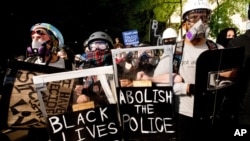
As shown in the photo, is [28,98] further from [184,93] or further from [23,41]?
[23,41]

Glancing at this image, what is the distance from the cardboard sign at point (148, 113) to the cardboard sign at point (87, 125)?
0.09 meters

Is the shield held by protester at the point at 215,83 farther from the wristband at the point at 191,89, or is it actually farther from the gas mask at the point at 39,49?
the gas mask at the point at 39,49

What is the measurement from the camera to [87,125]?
3.55 meters

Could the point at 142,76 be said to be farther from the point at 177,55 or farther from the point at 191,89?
the point at 177,55

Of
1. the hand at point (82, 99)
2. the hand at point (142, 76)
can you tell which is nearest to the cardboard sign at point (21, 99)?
the hand at point (82, 99)

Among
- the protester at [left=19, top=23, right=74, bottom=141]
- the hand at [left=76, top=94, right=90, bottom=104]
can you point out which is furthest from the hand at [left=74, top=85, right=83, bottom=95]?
the protester at [left=19, top=23, right=74, bottom=141]

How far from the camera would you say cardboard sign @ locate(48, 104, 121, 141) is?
137 inches

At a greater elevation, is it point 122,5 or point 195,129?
point 122,5

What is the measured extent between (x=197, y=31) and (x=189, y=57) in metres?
0.24

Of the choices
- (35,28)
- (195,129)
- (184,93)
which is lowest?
(195,129)

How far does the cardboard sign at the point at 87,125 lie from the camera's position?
3486 mm

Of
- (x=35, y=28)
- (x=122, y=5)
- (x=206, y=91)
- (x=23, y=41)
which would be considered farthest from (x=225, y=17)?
(x=206, y=91)

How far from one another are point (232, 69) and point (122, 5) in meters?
19.6

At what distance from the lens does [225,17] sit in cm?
2103
